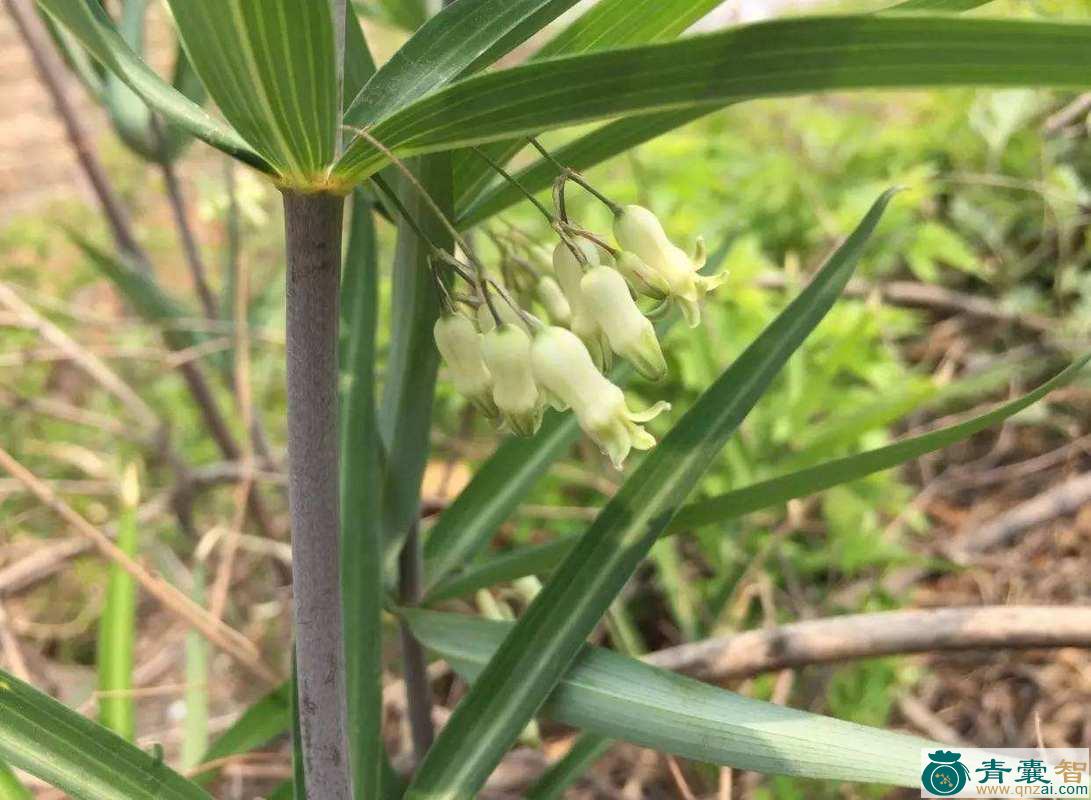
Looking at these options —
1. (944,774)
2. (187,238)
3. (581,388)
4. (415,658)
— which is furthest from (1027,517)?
(187,238)

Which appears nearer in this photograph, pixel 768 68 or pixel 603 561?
pixel 768 68

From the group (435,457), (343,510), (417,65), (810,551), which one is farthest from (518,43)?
(435,457)

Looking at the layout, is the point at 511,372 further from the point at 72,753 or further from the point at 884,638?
the point at 884,638

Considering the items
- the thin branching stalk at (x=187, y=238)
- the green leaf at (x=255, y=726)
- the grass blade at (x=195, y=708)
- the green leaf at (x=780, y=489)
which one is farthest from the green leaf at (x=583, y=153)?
the thin branching stalk at (x=187, y=238)

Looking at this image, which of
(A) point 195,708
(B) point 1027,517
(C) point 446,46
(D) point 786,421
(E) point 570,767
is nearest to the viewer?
(C) point 446,46

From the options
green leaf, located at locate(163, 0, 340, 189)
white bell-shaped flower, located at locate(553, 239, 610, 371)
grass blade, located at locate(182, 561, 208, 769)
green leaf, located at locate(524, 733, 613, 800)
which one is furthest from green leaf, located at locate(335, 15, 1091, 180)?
grass blade, located at locate(182, 561, 208, 769)

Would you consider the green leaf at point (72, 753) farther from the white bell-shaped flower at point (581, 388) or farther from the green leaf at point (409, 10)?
the green leaf at point (409, 10)
